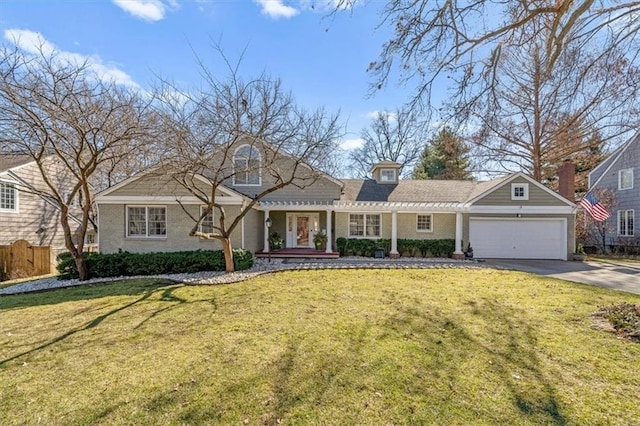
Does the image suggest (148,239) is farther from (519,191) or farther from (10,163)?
(519,191)

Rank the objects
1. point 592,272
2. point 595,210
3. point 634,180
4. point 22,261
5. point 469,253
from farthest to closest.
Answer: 1. point 634,180
2. point 469,253
3. point 595,210
4. point 22,261
5. point 592,272

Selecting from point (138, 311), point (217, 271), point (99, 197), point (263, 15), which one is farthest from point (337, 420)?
point (99, 197)

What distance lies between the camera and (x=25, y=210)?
17359 mm

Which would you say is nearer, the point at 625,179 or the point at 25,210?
the point at 25,210

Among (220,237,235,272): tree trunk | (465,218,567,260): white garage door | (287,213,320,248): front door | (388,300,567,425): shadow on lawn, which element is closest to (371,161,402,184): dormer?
(465,218,567,260): white garage door

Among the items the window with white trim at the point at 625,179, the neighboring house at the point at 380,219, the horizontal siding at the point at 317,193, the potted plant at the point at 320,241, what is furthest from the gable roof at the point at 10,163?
the window with white trim at the point at 625,179

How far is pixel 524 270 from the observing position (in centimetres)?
1289

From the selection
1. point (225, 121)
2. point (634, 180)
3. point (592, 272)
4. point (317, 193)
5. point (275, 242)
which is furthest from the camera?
point (634, 180)

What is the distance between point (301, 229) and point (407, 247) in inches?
233

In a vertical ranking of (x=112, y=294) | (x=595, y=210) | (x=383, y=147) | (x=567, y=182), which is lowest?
(x=112, y=294)

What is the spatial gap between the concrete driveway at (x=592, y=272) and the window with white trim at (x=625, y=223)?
28.3 feet

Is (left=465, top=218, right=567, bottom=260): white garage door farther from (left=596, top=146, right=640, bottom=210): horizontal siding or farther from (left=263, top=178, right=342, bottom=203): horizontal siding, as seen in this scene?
(left=596, top=146, right=640, bottom=210): horizontal siding

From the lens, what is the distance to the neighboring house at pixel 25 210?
16.3 m

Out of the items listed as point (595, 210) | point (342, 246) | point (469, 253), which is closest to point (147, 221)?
point (342, 246)
